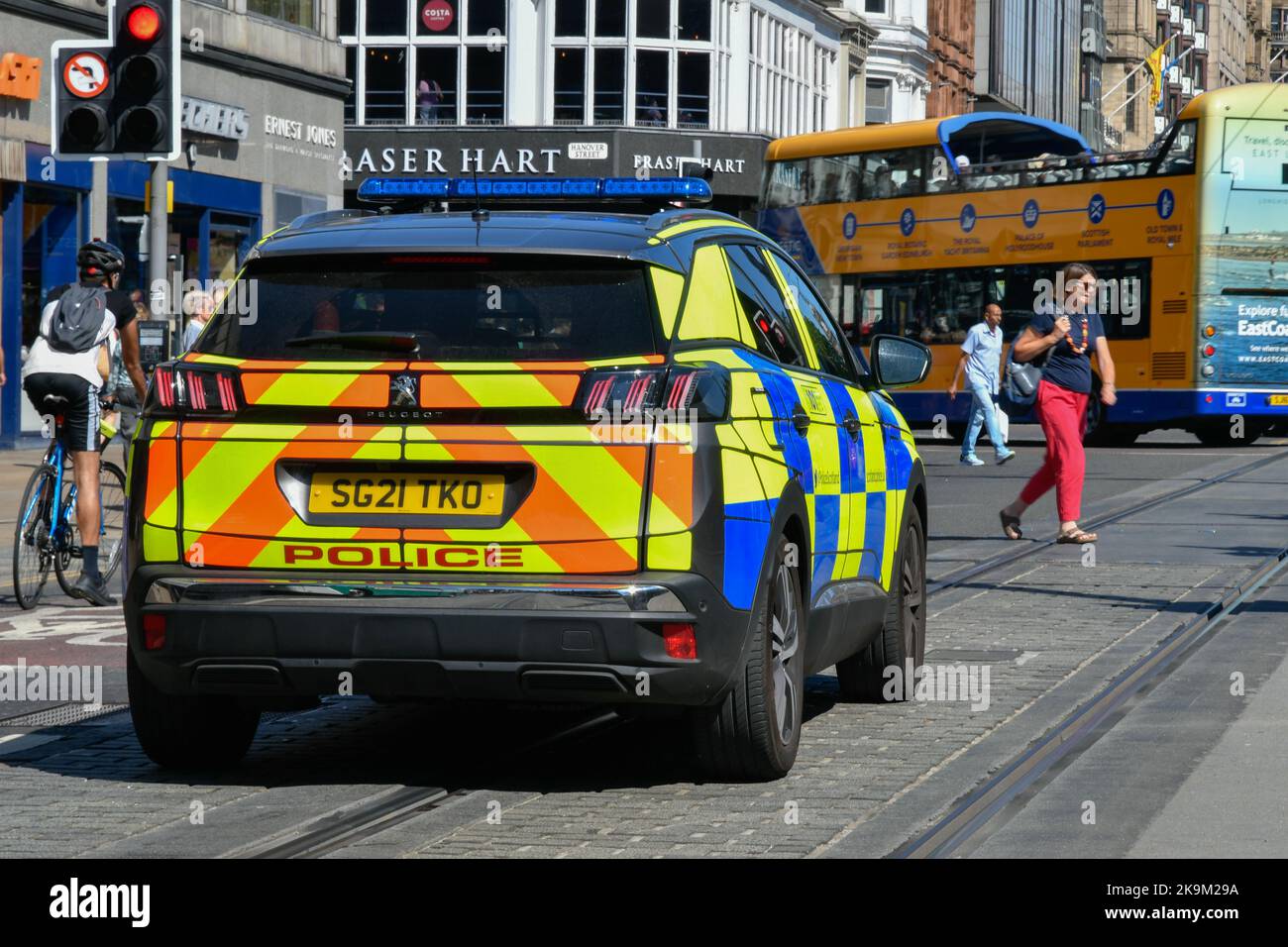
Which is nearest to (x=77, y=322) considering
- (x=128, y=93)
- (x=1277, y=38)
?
(x=128, y=93)

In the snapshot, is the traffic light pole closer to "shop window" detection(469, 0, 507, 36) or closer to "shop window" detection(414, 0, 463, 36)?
"shop window" detection(469, 0, 507, 36)

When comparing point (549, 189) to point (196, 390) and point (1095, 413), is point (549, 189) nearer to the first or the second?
point (196, 390)

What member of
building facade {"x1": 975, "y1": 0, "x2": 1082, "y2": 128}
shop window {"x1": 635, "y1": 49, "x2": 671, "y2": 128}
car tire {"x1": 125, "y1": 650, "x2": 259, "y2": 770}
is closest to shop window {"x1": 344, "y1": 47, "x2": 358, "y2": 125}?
shop window {"x1": 635, "y1": 49, "x2": 671, "y2": 128}

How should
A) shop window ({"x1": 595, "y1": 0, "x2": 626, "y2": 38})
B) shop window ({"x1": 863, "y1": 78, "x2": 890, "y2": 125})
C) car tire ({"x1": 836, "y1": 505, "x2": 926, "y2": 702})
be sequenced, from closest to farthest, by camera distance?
car tire ({"x1": 836, "y1": 505, "x2": 926, "y2": 702})
shop window ({"x1": 595, "y1": 0, "x2": 626, "y2": 38})
shop window ({"x1": 863, "y1": 78, "x2": 890, "y2": 125})

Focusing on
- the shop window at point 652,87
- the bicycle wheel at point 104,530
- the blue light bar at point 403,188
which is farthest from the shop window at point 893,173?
the blue light bar at point 403,188

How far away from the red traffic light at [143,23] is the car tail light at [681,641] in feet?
25.1

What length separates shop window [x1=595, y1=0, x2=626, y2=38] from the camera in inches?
1972

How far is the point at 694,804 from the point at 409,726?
5.72 feet

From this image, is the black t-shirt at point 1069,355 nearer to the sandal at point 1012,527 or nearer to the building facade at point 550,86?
the sandal at point 1012,527

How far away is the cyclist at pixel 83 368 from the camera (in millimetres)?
11422

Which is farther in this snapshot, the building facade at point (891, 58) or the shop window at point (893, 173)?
the building facade at point (891, 58)

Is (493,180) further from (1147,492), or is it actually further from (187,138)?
(187,138)

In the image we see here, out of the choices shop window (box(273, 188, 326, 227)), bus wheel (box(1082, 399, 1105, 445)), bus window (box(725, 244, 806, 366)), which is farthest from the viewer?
shop window (box(273, 188, 326, 227))

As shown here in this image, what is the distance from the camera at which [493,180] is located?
7.57 m
